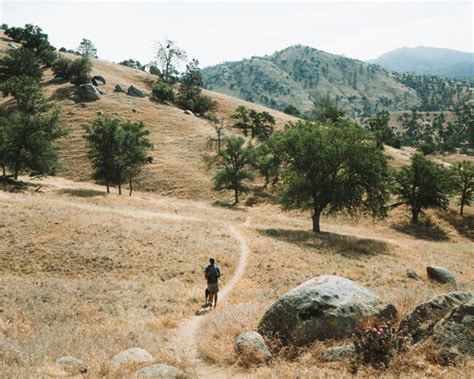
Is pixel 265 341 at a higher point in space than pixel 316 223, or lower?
higher

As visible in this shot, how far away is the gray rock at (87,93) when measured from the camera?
98531 millimetres

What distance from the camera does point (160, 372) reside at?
9.61 meters

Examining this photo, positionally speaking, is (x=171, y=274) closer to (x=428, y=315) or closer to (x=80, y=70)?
(x=428, y=315)

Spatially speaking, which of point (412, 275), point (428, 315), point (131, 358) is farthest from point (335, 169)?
point (131, 358)

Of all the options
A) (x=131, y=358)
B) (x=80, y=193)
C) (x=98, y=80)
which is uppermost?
(x=98, y=80)

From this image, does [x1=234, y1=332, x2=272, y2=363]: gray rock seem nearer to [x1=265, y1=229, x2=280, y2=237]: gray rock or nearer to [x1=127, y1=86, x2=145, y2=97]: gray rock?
Result: [x1=265, y1=229, x2=280, y2=237]: gray rock

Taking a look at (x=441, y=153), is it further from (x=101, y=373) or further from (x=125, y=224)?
(x=101, y=373)

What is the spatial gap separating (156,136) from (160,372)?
273 feet

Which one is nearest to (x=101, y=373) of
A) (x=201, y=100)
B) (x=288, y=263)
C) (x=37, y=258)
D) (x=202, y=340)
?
(x=202, y=340)

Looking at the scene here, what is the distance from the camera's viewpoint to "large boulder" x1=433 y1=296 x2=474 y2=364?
9.12m

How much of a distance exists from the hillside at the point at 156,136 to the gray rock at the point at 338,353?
5885 cm

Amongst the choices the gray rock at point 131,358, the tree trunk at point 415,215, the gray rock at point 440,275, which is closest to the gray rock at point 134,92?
the tree trunk at point 415,215

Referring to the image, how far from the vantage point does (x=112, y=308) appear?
63.6 ft

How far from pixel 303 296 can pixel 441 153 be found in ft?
534
